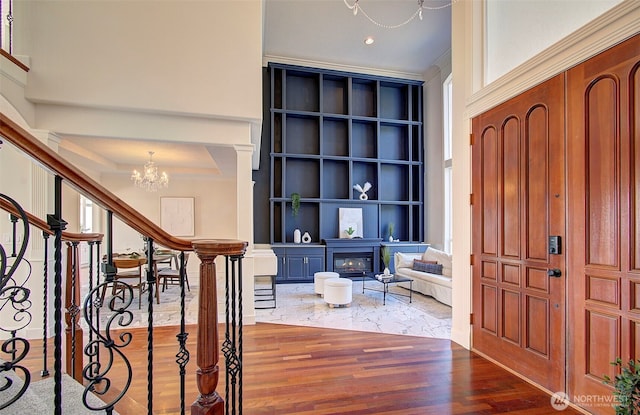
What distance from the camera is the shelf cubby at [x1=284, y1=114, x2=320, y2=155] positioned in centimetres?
743

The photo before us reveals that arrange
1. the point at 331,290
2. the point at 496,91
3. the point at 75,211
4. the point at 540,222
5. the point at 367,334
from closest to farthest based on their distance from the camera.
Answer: the point at 540,222, the point at 496,91, the point at 367,334, the point at 331,290, the point at 75,211

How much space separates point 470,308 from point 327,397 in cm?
175

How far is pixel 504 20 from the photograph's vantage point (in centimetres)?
298

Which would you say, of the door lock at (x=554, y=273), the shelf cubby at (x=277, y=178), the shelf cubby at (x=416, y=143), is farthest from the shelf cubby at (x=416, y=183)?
the door lock at (x=554, y=273)

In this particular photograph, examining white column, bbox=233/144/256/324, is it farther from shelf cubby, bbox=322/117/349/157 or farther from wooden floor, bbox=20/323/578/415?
shelf cubby, bbox=322/117/349/157

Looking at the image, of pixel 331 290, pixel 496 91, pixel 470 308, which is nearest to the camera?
pixel 496 91

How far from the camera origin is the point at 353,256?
7.25 metres

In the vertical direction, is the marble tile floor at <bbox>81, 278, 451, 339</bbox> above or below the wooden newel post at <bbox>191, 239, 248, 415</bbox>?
below

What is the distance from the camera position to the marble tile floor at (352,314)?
3.91 metres

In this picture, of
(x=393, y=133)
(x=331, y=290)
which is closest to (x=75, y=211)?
(x=331, y=290)

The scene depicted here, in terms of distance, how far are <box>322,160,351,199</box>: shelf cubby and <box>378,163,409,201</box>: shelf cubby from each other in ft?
3.12

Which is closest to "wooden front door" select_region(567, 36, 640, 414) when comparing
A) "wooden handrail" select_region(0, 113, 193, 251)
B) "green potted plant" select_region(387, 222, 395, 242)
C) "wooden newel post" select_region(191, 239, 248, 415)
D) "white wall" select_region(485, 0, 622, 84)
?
"white wall" select_region(485, 0, 622, 84)

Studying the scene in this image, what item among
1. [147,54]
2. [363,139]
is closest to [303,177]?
[363,139]

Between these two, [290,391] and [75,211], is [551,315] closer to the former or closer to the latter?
[290,391]
